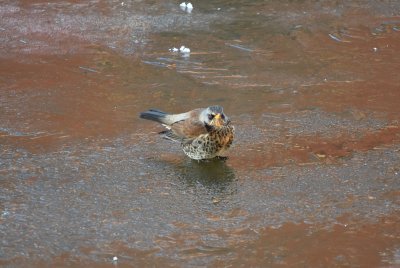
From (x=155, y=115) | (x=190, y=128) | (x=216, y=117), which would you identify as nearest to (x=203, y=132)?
(x=190, y=128)

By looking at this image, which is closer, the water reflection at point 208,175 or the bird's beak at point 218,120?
the water reflection at point 208,175

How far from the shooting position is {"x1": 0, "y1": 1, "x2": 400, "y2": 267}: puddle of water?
15.7ft

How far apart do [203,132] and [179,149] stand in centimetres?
45

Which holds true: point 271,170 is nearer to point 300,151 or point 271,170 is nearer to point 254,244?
point 300,151

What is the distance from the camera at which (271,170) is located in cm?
581

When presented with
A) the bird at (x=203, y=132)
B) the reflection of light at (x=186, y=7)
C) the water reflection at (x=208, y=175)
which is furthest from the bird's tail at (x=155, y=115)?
the reflection of light at (x=186, y=7)

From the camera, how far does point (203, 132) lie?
5.95 metres

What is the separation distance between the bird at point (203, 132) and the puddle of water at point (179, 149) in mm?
140

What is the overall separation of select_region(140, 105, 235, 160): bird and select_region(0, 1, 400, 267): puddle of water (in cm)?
14

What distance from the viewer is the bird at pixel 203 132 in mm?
5805

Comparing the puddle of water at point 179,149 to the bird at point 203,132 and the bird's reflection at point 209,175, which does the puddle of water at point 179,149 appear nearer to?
the bird's reflection at point 209,175

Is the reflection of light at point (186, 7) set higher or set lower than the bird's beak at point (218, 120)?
higher

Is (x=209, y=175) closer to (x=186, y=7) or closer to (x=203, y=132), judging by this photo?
(x=203, y=132)

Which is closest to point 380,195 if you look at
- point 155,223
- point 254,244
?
point 254,244
